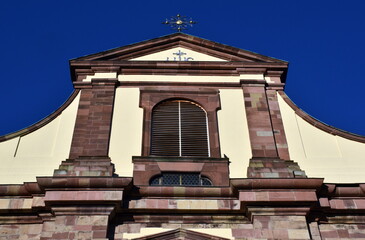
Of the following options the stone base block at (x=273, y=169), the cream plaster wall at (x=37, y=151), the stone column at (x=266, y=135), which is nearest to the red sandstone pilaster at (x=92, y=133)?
the cream plaster wall at (x=37, y=151)

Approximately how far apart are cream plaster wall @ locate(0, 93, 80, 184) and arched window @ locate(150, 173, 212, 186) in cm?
265

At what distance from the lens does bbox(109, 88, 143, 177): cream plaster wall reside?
13891 mm

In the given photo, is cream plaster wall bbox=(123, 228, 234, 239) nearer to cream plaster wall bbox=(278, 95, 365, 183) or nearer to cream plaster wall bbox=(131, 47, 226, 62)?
cream plaster wall bbox=(278, 95, 365, 183)

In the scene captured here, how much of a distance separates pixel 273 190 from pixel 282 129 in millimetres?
2890

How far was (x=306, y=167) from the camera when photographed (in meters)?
14.1

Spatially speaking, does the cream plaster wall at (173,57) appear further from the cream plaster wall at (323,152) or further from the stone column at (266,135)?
the cream plaster wall at (323,152)

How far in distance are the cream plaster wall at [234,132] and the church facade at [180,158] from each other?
35 millimetres

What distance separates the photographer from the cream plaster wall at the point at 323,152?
14000 millimetres

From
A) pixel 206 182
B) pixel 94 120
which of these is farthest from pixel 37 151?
pixel 206 182

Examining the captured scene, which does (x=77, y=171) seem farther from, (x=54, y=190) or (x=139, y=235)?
(x=139, y=235)

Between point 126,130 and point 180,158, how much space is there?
6.17 ft

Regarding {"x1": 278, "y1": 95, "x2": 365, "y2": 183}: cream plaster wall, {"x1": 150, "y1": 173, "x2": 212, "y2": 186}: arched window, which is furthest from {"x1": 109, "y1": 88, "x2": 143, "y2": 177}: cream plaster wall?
{"x1": 278, "y1": 95, "x2": 365, "y2": 183}: cream plaster wall

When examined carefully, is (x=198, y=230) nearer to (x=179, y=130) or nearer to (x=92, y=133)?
(x=179, y=130)

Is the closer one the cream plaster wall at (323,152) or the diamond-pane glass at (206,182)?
the diamond-pane glass at (206,182)
